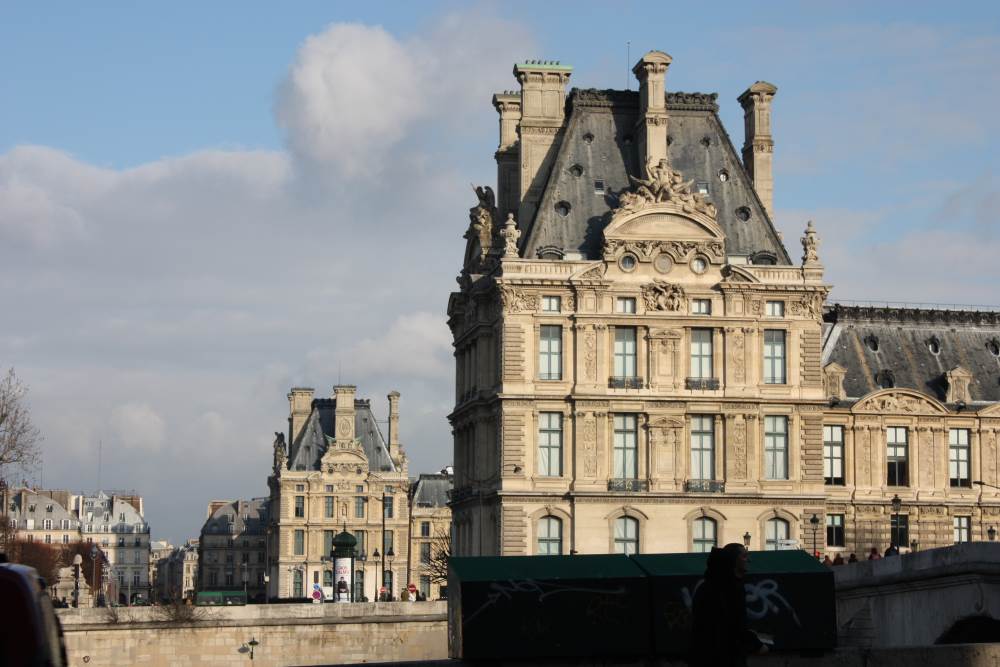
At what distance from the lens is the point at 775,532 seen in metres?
71.2

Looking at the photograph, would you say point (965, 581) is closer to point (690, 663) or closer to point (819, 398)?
point (690, 663)

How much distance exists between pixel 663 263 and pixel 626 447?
7.14m

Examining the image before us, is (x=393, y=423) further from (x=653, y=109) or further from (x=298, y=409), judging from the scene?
(x=653, y=109)

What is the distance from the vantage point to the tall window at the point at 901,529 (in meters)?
75.3

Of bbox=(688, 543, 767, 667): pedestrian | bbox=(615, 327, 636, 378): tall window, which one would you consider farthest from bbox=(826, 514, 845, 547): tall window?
bbox=(688, 543, 767, 667): pedestrian

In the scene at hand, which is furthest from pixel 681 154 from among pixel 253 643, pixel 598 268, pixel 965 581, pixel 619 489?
pixel 965 581

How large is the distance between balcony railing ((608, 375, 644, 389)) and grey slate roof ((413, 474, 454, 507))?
277 feet

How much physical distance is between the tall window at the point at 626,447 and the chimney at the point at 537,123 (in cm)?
947

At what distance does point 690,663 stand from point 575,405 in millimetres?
51028

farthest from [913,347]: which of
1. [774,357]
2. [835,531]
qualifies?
[774,357]

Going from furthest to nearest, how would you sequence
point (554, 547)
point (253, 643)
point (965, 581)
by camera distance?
point (554, 547) → point (253, 643) → point (965, 581)

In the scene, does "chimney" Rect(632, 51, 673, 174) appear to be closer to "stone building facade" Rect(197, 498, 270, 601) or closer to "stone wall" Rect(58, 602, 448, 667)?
"stone wall" Rect(58, 602, 448, 667)

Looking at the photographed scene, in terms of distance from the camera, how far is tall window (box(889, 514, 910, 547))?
Result: 247 feet

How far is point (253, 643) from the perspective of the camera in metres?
64.0
